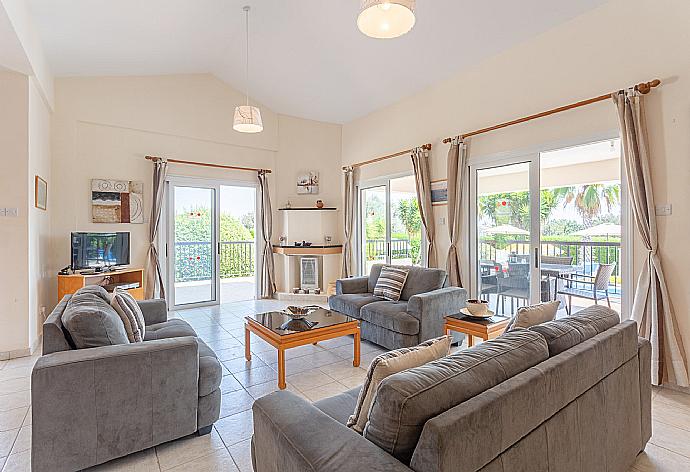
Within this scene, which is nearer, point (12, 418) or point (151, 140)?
point (12, 418)

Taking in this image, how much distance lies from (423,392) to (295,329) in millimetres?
2188

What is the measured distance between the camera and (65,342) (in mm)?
2121

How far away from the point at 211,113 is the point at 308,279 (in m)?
3.33

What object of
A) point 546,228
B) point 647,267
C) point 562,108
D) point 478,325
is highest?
point 562,108

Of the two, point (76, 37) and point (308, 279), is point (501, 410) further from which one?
point (308, 279)

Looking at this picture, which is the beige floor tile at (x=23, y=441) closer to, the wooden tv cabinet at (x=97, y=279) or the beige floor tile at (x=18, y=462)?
the beige floor tile at (x=18, y=462)

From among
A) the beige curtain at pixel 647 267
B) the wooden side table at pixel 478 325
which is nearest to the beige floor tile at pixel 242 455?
the wooden side table at pixel 478 325

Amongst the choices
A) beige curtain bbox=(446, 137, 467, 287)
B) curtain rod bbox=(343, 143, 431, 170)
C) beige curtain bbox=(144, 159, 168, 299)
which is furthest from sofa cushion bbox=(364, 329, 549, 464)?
beige curtain bbox=(144, 159, 168, 299)

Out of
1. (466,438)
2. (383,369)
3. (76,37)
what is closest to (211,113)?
(76,37)

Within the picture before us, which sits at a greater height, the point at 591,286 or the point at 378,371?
the point at 378,371

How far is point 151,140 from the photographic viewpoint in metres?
5.70

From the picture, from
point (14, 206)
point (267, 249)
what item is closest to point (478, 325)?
point (267, 249)

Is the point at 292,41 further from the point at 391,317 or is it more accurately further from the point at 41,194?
the point at 391,317

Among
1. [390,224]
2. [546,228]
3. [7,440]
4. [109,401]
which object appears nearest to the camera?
[109,401]
